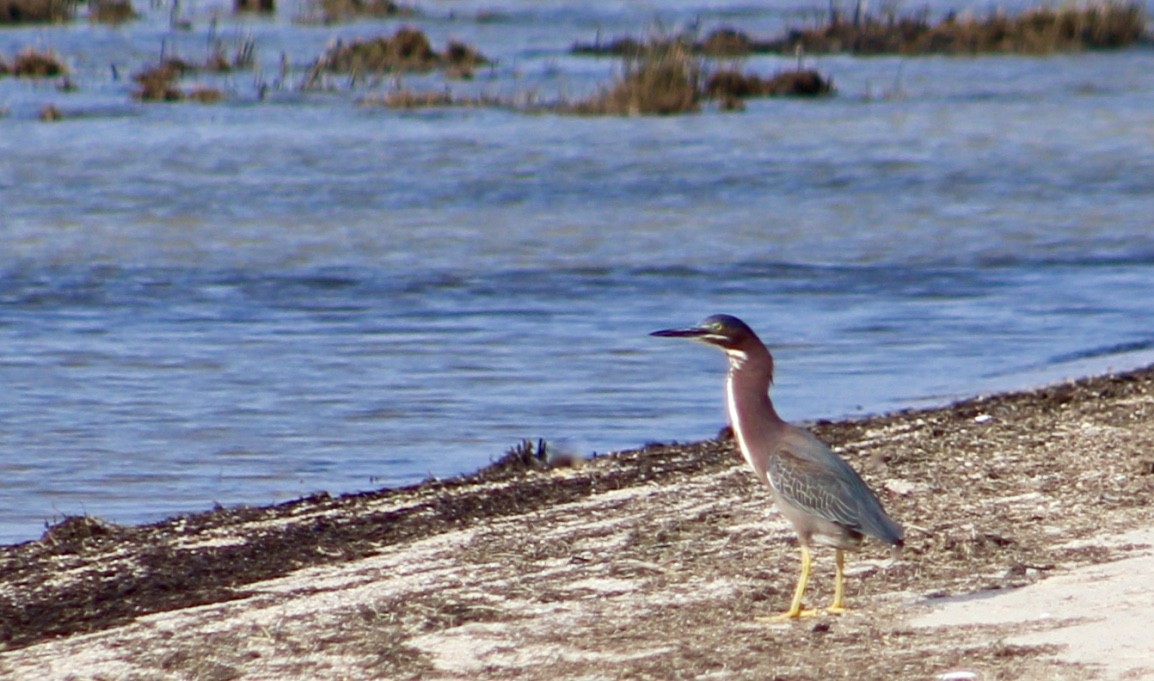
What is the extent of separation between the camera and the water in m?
9.94

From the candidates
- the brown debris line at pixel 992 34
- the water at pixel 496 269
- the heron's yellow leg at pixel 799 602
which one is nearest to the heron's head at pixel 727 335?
the heron's yellow leg at pixel 799 602

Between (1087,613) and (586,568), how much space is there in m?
1.60

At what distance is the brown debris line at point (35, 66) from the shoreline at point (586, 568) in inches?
906

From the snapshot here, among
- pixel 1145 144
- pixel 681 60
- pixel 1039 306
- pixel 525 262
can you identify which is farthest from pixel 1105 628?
pixel 681 60

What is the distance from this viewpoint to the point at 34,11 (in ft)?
122

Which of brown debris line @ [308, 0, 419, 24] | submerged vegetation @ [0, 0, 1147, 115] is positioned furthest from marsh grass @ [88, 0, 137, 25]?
brown debris line @ [308, 0, 419, 24]

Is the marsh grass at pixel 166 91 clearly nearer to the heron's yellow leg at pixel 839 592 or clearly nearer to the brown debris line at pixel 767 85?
the brown debris line at pixel 767 85

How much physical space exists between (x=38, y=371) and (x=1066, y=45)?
1076 inches

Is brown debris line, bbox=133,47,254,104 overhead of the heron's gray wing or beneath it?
beneath

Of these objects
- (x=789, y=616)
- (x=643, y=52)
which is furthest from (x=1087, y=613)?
(x=643, y=52)

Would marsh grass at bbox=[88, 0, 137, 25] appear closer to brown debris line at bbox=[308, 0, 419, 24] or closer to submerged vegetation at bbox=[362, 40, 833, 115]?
brown debris line at bbox=[308, 0, 419, 24]

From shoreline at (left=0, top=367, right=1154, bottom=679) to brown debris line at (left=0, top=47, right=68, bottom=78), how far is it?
906 inches

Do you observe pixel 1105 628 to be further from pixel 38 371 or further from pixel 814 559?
pixel 38 371

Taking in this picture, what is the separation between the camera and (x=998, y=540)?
6.09m
